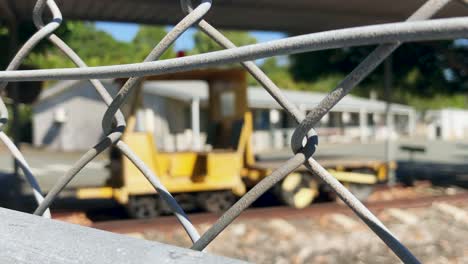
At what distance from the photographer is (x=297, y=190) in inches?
371

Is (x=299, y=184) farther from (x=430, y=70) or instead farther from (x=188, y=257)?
(x=188, y=257)

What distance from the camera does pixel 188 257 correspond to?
933 mm

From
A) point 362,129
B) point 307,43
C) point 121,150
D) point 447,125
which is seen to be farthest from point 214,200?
point 447,125

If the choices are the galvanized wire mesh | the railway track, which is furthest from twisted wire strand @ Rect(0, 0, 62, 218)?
the railway track

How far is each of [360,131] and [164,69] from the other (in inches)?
1676

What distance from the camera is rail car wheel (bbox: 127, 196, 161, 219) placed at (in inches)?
330

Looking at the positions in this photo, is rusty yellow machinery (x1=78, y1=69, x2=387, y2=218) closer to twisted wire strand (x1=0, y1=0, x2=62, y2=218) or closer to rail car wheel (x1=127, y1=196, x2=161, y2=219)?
rail car wheel (x1=127, y1=196, x2=161, y2=219)

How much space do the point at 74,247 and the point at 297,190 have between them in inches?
337

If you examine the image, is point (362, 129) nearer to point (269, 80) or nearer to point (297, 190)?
point (297, 190)

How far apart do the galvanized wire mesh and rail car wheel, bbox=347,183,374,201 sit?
29.8ft

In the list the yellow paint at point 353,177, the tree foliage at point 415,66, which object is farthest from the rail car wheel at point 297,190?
the tree foliage at point 415,66

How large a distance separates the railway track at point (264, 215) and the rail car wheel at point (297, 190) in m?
0.90

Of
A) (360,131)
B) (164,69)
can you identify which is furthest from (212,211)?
(360,131)

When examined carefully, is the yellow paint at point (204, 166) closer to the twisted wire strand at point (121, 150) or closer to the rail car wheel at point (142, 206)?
the rail car wheel at point (142, 206)
